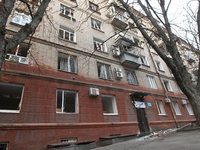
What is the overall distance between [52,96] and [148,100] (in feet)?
29.3

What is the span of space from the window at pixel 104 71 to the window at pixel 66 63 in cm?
236

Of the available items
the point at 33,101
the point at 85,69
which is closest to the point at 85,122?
the point at 33,101

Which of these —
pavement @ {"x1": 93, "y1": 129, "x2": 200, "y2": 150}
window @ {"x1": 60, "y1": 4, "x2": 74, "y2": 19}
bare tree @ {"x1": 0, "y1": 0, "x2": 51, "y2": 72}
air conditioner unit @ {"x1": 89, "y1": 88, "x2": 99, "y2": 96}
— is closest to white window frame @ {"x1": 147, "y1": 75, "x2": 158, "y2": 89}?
air conditioner unit @ {"x1": 89, "y1": 88, "x2": 99, "y2": 96}

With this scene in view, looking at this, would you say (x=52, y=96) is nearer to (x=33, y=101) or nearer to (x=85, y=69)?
(x=33, y=101)

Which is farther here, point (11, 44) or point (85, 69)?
point (85, 69)

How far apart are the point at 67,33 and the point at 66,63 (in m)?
3.24

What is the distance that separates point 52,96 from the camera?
7.34 meters

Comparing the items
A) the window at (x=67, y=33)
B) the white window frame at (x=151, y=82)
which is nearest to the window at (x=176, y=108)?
the white window frame at (x=151, y=82)

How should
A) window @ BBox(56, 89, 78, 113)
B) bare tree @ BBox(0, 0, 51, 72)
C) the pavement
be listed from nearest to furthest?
bare tree @ BBox(0, 0, 51, 72)
the pavement
window @ BBox(56, 89, 78, 113)

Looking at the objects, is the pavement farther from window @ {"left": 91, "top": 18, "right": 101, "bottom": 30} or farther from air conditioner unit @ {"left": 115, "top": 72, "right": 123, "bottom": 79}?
window @ {"left": 91, "top": 18, "right": 101, "bottom": 30}

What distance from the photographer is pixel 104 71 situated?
1096cm

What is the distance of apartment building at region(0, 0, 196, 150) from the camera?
20.8 ft

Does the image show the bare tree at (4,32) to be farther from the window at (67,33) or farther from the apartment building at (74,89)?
the window at (67,33)

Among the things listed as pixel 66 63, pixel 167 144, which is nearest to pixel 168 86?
pixel 167 144
